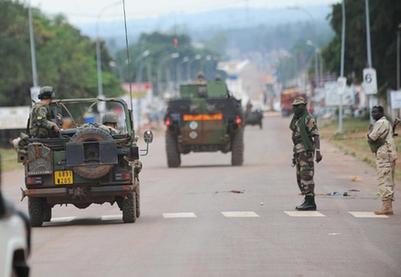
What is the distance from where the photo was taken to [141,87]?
130750 mm

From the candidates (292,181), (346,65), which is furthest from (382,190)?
(346,65)

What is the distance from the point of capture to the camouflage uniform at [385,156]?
793 inches

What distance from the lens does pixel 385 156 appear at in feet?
66.1

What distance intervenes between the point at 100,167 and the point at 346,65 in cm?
5492

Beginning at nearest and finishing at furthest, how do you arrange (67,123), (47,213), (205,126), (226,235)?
(226,235), (47,213), (67,123), (205,126)

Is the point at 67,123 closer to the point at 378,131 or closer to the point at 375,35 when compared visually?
the point at 378,131

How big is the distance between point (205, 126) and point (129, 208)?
1869 cm

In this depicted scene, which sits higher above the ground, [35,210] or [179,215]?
[35,210]

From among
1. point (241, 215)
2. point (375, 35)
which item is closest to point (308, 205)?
point (241, 215)

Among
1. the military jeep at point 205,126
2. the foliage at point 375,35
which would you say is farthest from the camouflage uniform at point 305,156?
the foliage at point 375,35

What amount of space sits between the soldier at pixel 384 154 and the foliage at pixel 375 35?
140 ft

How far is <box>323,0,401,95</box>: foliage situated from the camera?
6322 cm

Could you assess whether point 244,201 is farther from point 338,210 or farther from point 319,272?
point 319,272

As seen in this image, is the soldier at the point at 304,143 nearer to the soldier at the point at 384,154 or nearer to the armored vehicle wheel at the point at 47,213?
the soldier at the point at 384,154
